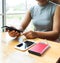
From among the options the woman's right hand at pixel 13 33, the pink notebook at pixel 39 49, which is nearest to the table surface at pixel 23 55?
the pink notebook at pixel 39 49

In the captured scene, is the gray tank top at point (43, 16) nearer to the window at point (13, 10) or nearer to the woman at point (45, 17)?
the woman at point (45, 17)

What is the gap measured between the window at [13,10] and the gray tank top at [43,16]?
73 centimetres

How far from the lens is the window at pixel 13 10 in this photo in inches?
94.1

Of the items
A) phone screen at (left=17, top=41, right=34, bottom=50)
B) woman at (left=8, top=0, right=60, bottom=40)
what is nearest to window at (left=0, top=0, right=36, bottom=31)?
woman at (left=8, top=0, right=60, bottom=40)

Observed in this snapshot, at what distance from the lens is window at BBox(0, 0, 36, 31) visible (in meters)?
2.39

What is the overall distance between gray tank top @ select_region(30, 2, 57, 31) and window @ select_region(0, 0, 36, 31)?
73 centimetres

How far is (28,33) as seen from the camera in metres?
1.27

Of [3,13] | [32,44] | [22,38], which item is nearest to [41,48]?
[32,44]

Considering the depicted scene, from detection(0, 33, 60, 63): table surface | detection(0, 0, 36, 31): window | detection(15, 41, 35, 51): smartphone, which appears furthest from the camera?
detection(0, 0, 36, 31): window

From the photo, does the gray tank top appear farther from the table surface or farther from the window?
the window

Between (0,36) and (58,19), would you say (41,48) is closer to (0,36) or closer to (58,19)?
(0,36)

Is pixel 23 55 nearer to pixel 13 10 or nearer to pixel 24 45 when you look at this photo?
pixel 24 45

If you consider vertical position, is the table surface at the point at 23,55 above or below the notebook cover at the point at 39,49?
below

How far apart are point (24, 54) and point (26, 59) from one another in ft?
0.25
